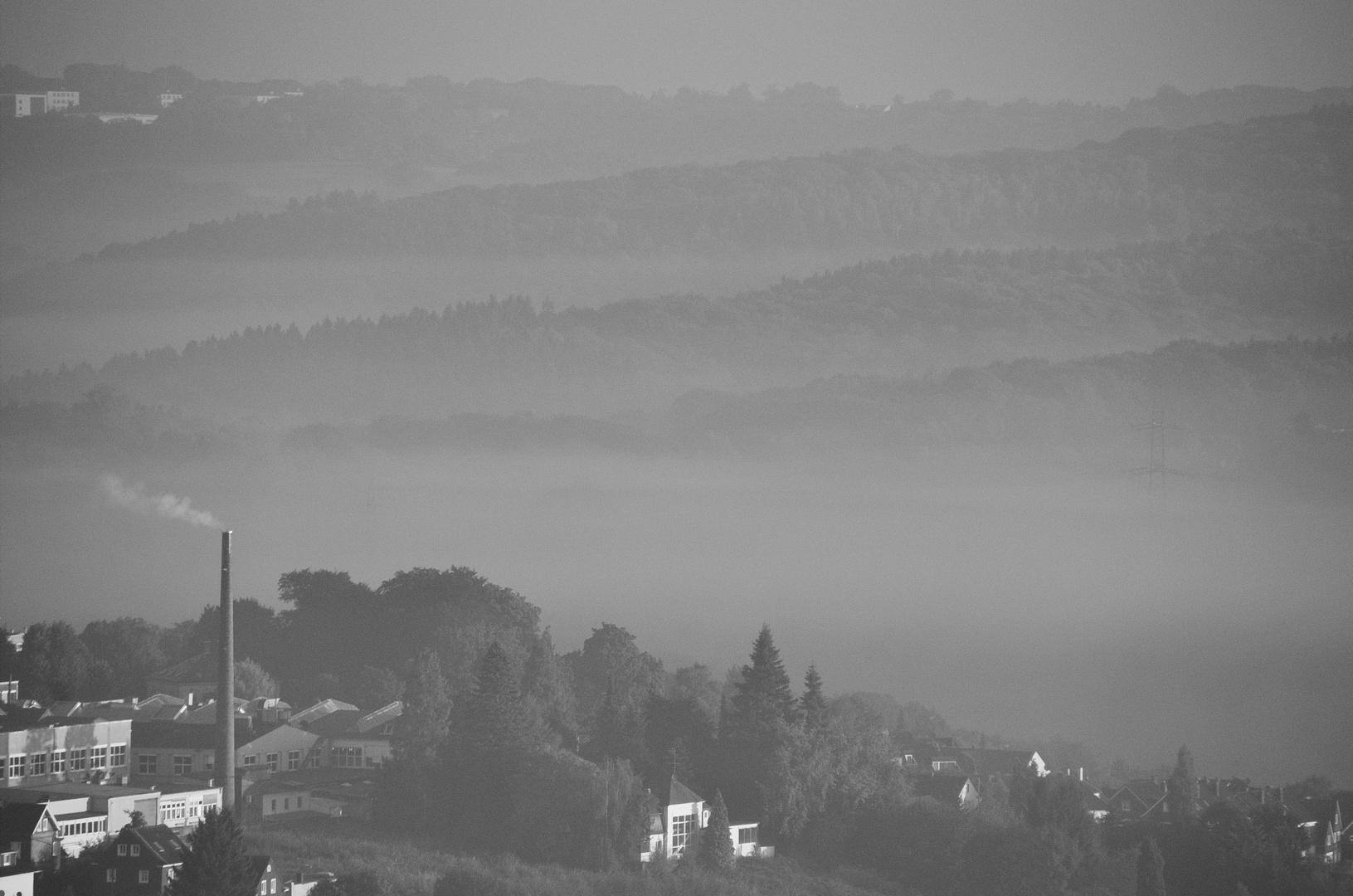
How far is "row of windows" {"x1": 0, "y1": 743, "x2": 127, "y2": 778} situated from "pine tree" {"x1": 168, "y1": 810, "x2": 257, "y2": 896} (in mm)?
7507

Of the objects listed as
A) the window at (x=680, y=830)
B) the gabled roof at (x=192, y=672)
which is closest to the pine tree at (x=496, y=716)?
the window at (x=680, y=830)

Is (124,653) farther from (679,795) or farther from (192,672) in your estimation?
(679,795)

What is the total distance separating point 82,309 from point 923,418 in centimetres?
6111

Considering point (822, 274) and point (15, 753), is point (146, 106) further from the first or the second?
point (15, 753)

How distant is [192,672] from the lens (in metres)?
67.4

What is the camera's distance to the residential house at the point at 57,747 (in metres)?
49.2

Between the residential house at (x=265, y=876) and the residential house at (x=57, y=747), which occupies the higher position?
the residential house at (x=57, y=747)

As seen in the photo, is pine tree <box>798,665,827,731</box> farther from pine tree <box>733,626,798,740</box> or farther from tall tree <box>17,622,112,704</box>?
tall tree <box>17,622,112,704</box>

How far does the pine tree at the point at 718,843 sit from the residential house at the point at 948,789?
29.9 ft

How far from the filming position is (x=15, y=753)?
1937 inches

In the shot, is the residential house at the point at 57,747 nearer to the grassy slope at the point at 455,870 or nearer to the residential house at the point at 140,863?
the grassy slope at the point at 455,870

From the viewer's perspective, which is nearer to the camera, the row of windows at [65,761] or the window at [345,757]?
the row of windows at [65,761]

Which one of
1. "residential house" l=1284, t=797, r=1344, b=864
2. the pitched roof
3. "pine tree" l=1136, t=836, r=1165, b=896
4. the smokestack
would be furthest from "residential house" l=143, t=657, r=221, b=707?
"residential house" l=1284, t=797, r=1344, b=864

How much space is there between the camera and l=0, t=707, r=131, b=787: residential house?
161ft
